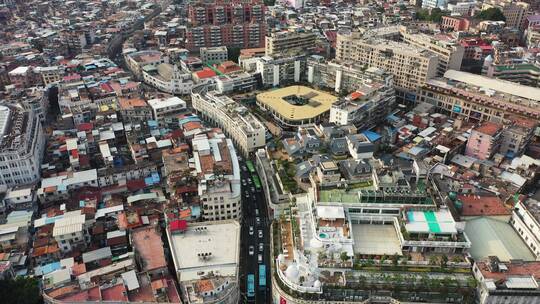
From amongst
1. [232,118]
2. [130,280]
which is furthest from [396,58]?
[130,280]

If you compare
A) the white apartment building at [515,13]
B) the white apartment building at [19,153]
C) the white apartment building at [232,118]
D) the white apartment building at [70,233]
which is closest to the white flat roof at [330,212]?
the white apartment building at [232,118]

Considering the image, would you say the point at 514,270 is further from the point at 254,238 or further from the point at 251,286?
the point at 254,238

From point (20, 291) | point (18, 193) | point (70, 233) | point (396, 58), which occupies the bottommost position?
point (20, 291)

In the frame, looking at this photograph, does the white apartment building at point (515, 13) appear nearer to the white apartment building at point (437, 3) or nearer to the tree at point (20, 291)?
the white apartment building at point (437, 3)

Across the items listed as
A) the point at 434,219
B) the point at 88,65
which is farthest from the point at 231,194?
the point at 88,65

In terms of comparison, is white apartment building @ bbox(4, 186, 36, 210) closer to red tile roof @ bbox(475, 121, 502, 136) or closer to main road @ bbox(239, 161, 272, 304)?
main road @ bbox(239, 161, 272, 304)

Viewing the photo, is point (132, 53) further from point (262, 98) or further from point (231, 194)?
point (231, 194)
